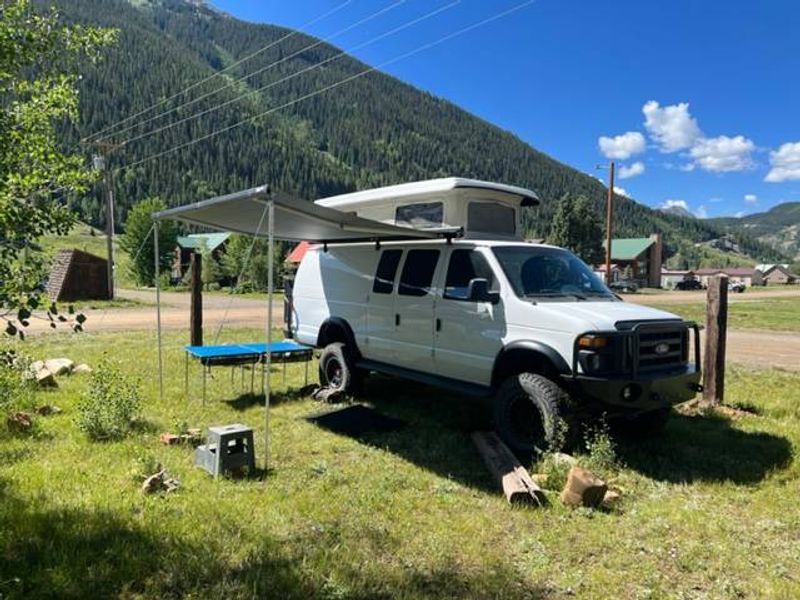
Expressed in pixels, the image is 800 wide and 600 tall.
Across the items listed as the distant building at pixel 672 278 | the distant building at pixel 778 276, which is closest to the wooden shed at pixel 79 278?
the distant building at pixel 672 278

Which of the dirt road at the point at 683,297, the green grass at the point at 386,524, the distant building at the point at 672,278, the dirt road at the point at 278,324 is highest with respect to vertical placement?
the distant building at the point at 672,278

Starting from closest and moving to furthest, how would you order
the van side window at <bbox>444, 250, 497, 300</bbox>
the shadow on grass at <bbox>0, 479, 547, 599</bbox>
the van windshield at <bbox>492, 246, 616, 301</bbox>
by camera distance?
the shadow on grass at <bbox>0, 479, 547, 599</bbox>, the van windshield at <bbox>492, 246, 616, 301</bbox>, the van side window at <bbox>444, 250, 497, 300</bbox>

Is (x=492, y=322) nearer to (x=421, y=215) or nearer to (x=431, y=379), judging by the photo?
(x=431, y=379)

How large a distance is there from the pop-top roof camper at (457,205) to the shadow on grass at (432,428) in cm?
243

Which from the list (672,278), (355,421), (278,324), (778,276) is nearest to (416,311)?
(355,421)

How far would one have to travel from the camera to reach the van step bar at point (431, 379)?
647 centimetres

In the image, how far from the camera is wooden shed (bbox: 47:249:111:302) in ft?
93.8

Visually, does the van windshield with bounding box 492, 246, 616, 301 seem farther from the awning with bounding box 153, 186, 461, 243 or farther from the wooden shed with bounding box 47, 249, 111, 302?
the wooden shed with bounding box 47, 249, 111, 302

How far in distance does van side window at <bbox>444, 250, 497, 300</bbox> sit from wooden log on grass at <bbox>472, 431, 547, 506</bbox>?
1623mm

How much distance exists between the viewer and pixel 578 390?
18.6ft

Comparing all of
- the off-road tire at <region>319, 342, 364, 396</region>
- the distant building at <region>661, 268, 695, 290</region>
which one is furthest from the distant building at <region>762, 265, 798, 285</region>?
the off-road tire at <region>319, 342, 364, 396</region>

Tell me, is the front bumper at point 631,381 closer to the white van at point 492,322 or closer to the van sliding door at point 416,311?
the white van at point 492,322

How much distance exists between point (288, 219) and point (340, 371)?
8.54ft

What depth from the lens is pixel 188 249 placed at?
72625mm
